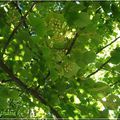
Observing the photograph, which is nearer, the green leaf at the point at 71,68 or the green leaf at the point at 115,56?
the green leaf at the point at 71,68

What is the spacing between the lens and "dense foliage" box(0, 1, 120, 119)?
167cm

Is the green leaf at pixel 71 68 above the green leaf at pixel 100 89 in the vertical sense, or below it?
above

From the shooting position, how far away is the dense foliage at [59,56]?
1.67 m

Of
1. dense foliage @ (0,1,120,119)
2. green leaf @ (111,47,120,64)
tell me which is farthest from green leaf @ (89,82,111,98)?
green leaf @ (111,47,120,64)

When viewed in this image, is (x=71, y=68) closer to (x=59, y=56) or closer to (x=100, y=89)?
(x=59, y=56)

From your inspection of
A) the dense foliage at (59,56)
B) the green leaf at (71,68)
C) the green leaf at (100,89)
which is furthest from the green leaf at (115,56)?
the green leaf at (71,68)

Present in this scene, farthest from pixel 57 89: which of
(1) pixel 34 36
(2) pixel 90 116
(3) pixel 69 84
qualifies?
(1) pixel 34 36

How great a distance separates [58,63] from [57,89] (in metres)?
0.27

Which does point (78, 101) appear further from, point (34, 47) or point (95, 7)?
point (95, 7)

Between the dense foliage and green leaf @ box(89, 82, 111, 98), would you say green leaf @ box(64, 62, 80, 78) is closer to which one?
the dense foliage

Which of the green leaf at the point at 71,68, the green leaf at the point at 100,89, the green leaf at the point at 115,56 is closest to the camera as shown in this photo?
the green leaf at the point at 71,68

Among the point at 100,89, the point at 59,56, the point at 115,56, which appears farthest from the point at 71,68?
the point at 115,56

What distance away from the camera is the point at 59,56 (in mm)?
1653

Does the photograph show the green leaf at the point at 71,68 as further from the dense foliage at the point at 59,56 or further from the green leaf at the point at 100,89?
the green leaf at the point at 100,89
